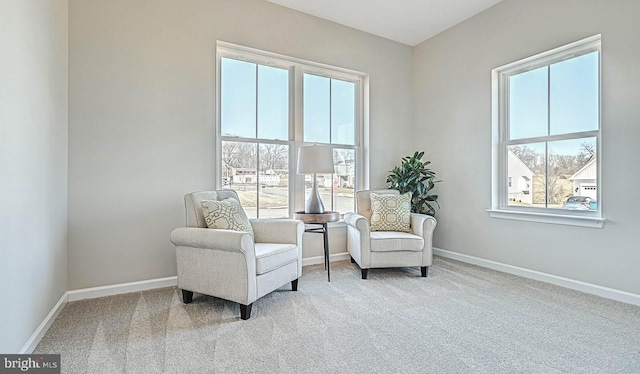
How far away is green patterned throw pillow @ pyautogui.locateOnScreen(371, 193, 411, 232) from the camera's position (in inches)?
137

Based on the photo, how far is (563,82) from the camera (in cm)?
309

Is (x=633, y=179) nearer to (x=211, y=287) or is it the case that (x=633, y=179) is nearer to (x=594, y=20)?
(x=594, y=20)

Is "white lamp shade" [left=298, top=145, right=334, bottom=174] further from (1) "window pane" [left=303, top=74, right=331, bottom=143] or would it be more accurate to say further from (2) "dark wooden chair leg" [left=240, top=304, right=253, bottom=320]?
(2) "dark wooden chair leg" [left=240, top=304, right=253, bottom=320]

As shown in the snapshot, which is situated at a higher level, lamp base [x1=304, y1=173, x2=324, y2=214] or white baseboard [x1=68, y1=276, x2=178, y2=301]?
lamp base [x1=304, y1=173, x2=324, y2=214]

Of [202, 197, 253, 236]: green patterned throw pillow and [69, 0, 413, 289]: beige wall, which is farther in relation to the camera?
[69, 0, 413, 289]: beige wall

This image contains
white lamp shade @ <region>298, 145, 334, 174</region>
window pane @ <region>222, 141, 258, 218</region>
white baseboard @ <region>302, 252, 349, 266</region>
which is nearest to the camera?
white lamp shade @ <region>298, 145, 334, 174</region>

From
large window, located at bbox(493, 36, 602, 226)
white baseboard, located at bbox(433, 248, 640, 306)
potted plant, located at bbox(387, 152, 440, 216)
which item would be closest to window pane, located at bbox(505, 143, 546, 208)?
large window, located at bbox(493, 36, 602, 226)

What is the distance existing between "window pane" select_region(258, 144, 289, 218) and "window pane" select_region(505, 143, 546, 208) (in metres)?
2.53

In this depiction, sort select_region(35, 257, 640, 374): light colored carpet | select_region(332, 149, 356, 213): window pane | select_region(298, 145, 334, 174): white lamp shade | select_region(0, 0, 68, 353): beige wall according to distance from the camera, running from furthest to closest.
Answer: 1. select_region(332, 149, 356, 213): window pane
2. select_region(298, 145, 334, 174): white lamp shade
3. select_region(35, 257, 640, 374): light colored carpet
4. select_region(0, 0, 68, 353): beige wall

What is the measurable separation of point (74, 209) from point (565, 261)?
4340 mm

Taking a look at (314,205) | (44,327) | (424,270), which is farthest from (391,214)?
(44,327)

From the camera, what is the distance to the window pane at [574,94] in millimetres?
2865

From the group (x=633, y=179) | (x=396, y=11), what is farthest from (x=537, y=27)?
(x=633, y=179)

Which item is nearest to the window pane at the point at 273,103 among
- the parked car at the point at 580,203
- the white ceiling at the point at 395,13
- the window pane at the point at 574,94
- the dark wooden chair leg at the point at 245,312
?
the white ceiling at the point at 395,13
